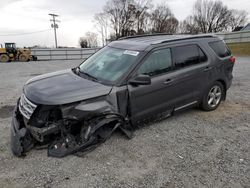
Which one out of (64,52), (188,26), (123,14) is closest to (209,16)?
(188,26)

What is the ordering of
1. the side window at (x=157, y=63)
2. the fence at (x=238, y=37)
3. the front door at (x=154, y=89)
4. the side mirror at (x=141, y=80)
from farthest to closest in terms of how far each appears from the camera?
the fence at (x=238, y=37) < the side window at (x=157, y=63) < the front door at (x=154, y=89) < the side mirror at (x=141, y=80)

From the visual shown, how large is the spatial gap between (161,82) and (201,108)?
1.59 meters

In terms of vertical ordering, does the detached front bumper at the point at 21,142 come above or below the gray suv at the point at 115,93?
below

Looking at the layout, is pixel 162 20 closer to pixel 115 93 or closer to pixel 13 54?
pixel 13 54

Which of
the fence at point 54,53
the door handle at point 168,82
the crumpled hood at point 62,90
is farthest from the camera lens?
the fence at point 54,53

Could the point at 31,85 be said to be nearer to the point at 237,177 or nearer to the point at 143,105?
the point at 143,105

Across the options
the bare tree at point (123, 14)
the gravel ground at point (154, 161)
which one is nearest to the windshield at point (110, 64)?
the gravel ground at point (154, 161)

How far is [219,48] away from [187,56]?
1.11 m

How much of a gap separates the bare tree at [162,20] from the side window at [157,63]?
52611 mm

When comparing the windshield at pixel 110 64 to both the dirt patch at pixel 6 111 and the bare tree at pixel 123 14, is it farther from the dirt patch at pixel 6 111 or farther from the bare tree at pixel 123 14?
the bare tree at pixel 123 14

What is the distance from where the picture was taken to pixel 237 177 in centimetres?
279

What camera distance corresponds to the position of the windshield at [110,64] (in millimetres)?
3697

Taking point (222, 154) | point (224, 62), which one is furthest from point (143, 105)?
point (224, 62)

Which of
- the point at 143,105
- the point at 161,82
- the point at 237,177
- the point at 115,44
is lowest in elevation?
the point at 237,177
